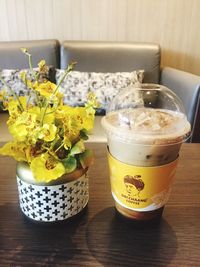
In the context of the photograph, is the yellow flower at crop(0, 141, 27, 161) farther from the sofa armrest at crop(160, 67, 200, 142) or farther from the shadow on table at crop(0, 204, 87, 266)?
the sofa armrest at crop(160, 67, 200, 142)

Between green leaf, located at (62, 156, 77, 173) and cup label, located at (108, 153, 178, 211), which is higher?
green leaf, located at (62, 156, 77, 173)

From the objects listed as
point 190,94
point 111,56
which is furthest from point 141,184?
point 111,56

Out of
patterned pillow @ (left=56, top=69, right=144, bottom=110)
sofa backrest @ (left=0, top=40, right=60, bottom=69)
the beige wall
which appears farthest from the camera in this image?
the beige wall

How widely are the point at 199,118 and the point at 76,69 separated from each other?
3.02 feet

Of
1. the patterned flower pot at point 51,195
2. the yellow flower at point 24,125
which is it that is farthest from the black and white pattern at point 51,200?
the yellow flower at point 24,125

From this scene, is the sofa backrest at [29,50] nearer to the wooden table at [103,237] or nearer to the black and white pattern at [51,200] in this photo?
the wooden table at [103,237]

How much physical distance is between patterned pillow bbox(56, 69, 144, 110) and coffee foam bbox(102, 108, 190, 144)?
117cm

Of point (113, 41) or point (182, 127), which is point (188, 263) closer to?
point (182, 127)

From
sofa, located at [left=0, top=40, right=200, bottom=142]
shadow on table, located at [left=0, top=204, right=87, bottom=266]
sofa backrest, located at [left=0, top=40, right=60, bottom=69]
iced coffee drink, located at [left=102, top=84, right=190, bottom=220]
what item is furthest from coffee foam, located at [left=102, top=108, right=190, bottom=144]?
sofa backrest, located at [left=0, top=40, right=60, bottom=69]

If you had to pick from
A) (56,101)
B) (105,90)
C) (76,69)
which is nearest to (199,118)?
(105,90)

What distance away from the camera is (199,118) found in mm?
1519

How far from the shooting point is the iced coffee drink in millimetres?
493

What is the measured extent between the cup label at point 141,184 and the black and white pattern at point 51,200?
0.08 metres

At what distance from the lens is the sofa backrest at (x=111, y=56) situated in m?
1.93
